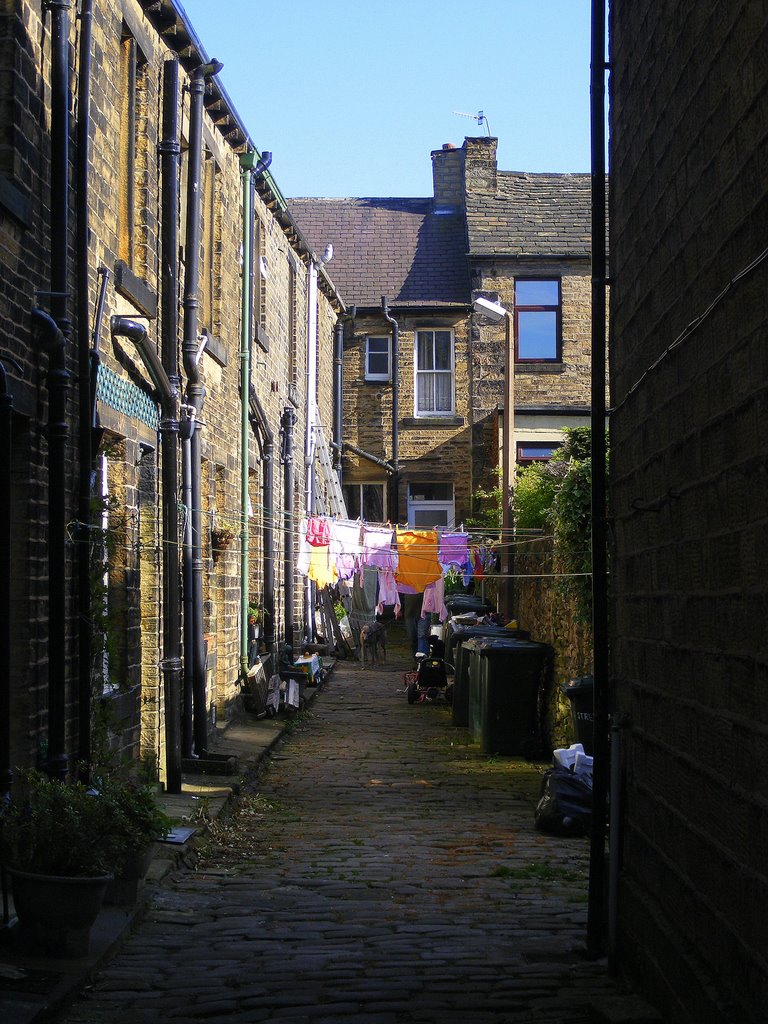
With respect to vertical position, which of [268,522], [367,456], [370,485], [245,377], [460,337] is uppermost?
[460,337]

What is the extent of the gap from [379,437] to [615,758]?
79.1ft

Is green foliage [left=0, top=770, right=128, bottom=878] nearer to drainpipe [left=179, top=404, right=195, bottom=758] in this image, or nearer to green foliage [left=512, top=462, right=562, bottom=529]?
drainpipe [left=179, top=404, right=195, bottom=758]

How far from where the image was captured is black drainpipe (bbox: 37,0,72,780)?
25.4 ft

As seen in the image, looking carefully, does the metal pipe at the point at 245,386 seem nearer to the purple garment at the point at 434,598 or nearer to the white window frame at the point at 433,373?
the purple garment at the point at 434,598

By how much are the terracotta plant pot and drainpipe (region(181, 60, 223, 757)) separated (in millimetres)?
6239

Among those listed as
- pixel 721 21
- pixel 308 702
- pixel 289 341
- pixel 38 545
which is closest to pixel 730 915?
pixel 721 21

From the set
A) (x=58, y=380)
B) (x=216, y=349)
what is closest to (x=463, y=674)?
(x=216, y=349)

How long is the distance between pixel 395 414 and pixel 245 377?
1395 centimetres

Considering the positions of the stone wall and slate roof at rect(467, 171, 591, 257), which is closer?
the stone wall

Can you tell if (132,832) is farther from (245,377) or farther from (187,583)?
(245,377)

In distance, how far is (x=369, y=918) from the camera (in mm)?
7457

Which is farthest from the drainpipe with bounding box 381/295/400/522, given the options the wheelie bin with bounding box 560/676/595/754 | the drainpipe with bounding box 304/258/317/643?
the wheelie bin with bounding box 560/676/595/754

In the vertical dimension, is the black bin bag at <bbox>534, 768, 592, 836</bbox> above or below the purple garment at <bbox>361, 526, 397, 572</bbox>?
below

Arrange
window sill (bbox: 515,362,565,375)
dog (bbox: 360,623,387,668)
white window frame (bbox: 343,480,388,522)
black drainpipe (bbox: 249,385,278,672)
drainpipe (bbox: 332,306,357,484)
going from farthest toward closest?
white window frame (bbox: 343,480,388,522), drainpipe (bbox: 332,306,357,484), window sill (bbox: 515,362,565,375), dog (bbox: 360,623,387,668), black drainpipe (bbox: 249,385,278,672)
